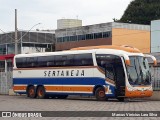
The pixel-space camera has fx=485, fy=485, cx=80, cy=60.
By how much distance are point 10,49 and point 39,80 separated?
5721 cm

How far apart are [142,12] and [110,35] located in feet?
44.3

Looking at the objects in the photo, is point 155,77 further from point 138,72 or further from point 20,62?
point 20,62

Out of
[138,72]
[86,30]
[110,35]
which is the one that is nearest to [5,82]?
[138,72]

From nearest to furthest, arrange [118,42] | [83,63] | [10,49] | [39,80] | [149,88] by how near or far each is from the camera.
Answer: [149,88] → [83,63] → [39,80] → [118,42] → [10,49]

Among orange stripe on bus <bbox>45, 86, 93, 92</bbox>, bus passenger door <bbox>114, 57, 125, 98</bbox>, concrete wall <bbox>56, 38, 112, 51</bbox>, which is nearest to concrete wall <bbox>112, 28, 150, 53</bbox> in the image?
concrete wall <bbox>56, 38, 112, 51</bbox>

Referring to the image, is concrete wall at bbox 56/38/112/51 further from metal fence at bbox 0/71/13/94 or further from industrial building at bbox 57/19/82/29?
industrial building at bbox 57/19/82/29

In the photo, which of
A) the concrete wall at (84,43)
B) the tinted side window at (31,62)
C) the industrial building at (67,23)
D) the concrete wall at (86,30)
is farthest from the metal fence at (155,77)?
the industrial building at (67,23)

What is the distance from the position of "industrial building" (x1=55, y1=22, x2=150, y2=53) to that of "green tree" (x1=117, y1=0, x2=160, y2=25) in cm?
491

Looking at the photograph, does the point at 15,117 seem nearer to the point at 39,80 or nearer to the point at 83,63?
the point at 83,63

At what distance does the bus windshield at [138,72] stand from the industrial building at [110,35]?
50.0 m

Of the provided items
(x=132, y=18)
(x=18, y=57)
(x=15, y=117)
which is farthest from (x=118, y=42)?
(x=15, y=117)

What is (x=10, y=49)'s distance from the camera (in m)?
93.7

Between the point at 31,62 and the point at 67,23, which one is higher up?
the point at 67,23

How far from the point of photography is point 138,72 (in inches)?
1216
